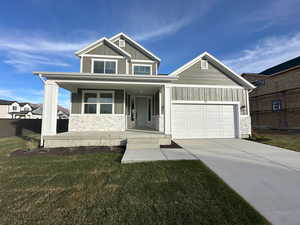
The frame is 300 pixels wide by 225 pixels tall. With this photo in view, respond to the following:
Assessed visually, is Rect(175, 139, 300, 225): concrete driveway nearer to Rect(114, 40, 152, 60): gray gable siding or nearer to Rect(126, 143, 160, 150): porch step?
Rect(126, 143, 160, 150): porch step

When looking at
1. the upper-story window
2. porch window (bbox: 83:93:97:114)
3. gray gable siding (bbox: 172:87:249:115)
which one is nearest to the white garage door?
gray gable siding (bbox: 172:87:249:115)

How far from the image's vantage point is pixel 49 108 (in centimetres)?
582

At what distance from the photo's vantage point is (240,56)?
11750 mm

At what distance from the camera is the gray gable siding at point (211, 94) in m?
8.24

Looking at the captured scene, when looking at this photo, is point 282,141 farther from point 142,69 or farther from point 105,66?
point 105,66

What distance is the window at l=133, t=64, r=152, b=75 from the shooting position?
31.5 feet

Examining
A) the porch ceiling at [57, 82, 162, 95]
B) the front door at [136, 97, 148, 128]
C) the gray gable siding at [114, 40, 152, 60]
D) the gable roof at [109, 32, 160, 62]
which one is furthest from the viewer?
the front door at [136, 97, 148, 128]

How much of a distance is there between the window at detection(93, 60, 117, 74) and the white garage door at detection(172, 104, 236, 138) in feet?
16.4

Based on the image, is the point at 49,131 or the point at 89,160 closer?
the point at 89,160

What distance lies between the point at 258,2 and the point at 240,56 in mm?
5460

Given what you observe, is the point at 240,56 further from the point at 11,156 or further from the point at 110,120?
the point at 11,156

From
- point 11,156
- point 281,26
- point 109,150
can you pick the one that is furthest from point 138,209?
point 281,26

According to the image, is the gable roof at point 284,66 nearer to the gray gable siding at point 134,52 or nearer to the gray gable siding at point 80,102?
the gray gable siding at point 134,52

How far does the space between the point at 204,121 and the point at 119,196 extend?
7309mm
